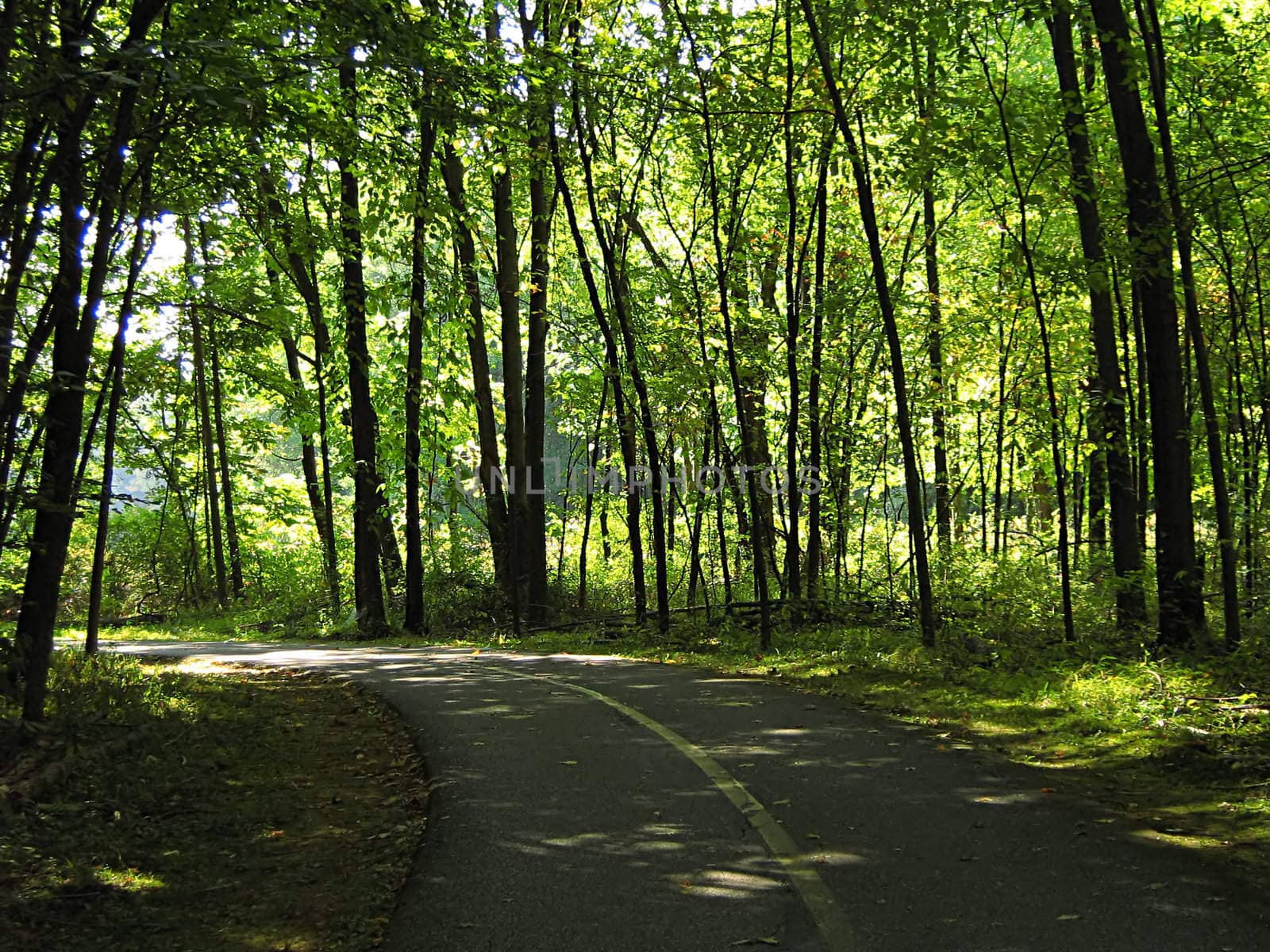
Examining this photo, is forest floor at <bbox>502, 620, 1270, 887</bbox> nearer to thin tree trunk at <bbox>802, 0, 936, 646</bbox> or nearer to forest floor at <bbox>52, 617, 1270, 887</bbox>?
forest floor at <bbox>52, 617, 1270, 887</bbox>

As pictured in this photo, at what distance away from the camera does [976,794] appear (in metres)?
6.16

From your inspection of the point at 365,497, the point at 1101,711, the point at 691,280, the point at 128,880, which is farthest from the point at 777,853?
the point at 365,497

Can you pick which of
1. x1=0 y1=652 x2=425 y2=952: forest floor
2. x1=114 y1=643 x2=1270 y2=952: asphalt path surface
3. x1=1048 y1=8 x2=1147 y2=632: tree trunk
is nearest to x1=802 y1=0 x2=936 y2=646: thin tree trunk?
x1=1048 y1=8 x2=1147 y2=632: tree trunk

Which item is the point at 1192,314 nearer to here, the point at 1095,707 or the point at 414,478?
the point at 1095,707

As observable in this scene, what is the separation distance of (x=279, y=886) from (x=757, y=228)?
15791mm

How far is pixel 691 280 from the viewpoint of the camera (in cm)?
1744

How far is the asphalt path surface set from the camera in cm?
416

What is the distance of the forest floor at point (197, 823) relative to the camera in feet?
15.8

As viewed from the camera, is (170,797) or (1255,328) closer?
(170,797)

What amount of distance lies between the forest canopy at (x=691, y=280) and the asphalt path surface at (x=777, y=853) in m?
3.61

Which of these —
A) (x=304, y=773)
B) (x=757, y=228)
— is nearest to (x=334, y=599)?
(x=757, y=228)

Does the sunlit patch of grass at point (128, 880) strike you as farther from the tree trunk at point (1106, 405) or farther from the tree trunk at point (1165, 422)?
the tree trunk at point (1106, 405)

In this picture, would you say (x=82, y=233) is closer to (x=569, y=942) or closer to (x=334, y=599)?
(x=569, y=942)

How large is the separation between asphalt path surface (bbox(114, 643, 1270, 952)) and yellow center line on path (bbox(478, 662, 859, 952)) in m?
0.02
